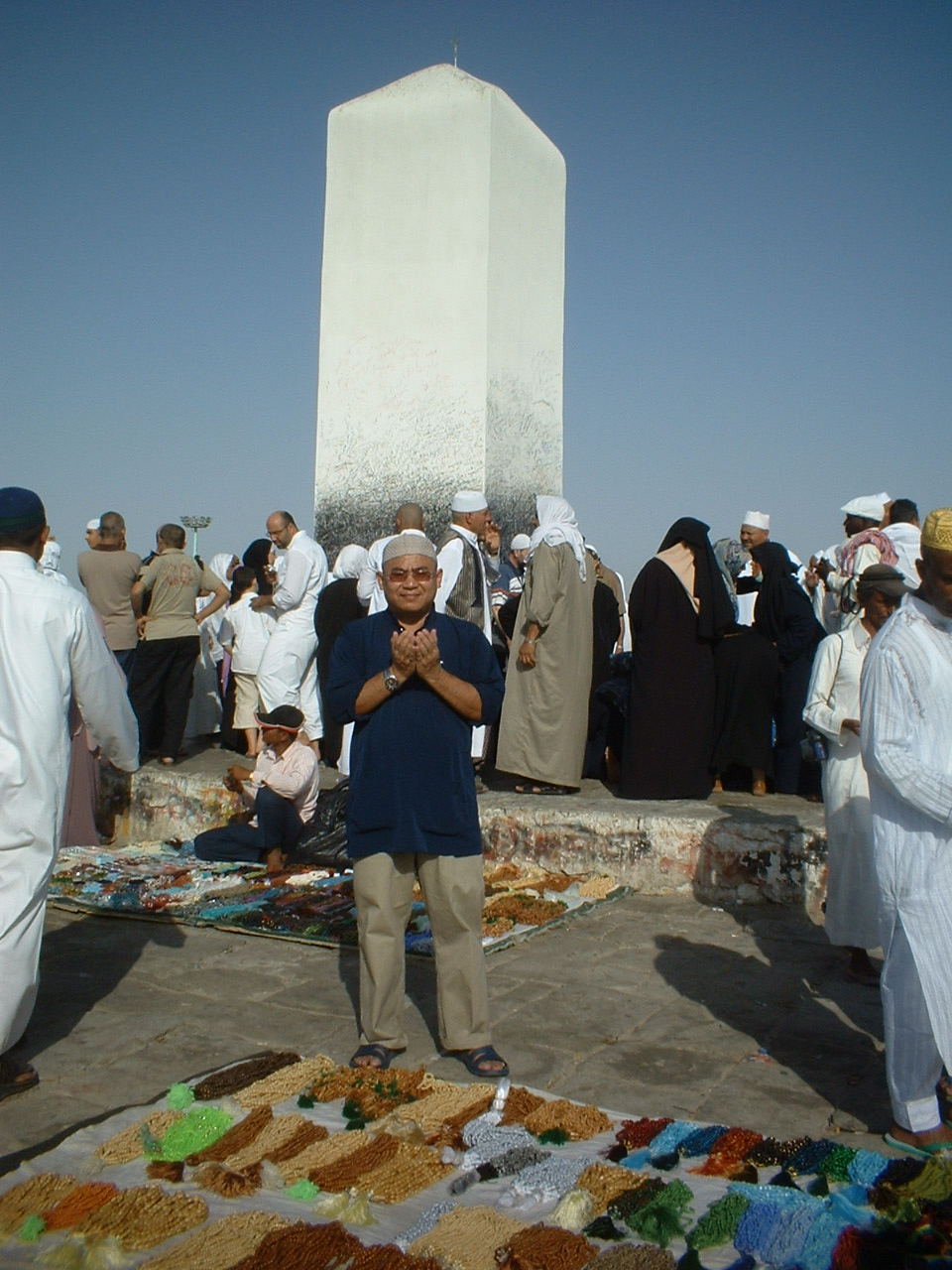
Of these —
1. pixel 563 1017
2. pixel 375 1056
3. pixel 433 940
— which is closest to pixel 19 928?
pixel 375 1056

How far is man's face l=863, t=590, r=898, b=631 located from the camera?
4172 millimetres

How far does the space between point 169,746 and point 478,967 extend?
197 inches

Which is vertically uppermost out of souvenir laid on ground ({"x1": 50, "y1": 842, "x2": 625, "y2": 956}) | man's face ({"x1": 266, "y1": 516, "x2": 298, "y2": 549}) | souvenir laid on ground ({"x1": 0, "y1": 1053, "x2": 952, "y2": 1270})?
man's face ({"x1": 266, "y1": 516, "x2": 298, "y2": 549})

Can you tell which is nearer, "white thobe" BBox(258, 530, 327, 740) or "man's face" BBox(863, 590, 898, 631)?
"man's face" BBox(863, 590, 898, 631)

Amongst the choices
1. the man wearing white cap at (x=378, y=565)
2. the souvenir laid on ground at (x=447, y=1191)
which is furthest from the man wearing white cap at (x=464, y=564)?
the souvenir laid on ground at (x=447, y=1191)

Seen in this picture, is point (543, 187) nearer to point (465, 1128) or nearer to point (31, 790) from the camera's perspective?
point (31, 790)

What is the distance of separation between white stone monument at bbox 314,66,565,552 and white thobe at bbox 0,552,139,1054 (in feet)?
19.0

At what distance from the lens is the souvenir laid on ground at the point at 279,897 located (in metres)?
5.01

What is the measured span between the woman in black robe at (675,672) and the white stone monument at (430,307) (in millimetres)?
3082

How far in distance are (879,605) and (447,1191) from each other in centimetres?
262

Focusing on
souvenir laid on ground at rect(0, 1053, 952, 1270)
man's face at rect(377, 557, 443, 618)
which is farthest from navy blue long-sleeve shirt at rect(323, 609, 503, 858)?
souvenir laid on ground at rect(0, 1053, 952, 1270)

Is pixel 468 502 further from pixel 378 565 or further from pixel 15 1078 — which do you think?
pixel 15 1078

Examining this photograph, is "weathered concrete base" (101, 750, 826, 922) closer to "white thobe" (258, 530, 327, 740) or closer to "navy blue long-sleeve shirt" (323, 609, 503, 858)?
"white thobe" (258, 530, 327, 740)

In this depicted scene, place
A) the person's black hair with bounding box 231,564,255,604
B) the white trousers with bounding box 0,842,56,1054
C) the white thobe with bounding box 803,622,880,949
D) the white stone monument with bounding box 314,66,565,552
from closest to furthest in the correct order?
1. the white trousers with bounding box 0,842,56,1054
2. the white thobe with bounding box 803,622,880,949
3. the white stone monument with bounding box 314,66,565,552
4. the person's black hair with bounding box 231,564,255,604
